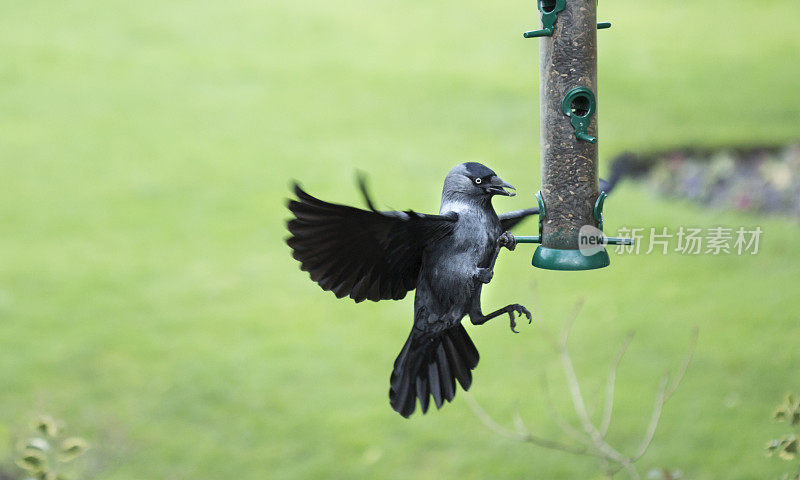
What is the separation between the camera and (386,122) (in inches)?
412

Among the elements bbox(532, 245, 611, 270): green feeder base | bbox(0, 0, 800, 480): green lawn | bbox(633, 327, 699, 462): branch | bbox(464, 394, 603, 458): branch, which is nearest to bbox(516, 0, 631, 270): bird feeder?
bbox(532, 245, 611, 270): green feeder base

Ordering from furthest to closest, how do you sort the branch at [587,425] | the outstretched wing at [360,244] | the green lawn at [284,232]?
the green lawn at [284,232], the branch at [587,425], the outstretched wing at [360,244]

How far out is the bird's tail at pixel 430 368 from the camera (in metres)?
3.18

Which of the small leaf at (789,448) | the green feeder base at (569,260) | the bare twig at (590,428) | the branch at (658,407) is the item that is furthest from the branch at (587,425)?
the small leaf at (789,448)

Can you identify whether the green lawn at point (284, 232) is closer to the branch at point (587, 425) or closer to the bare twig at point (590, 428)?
the bare twig at point (590, 428)

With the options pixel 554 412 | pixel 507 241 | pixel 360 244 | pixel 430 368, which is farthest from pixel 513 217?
pixel 554 412

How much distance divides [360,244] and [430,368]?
26.6 inches

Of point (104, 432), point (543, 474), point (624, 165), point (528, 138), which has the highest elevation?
point (528, 138)

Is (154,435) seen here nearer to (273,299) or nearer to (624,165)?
(273,299)

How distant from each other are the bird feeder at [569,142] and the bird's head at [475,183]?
0.55 meters

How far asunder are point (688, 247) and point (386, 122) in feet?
12.7

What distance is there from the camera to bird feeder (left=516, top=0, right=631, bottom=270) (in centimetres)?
351

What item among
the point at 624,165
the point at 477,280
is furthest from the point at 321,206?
the point at 624,165

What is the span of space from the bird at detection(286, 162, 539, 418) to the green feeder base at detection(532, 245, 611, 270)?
1.13 ft
